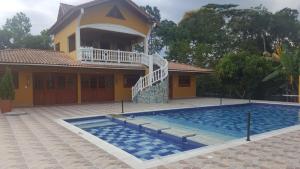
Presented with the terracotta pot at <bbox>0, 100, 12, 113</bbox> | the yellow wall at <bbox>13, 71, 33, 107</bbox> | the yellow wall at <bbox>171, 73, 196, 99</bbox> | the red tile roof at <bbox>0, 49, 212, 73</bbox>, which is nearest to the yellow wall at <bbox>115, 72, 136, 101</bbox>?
the red tile roof at <bbox>0, 49, 212, 73</bbox>

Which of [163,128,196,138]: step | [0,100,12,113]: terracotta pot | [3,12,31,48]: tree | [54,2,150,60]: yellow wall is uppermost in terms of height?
[3,12,31,48]: tree

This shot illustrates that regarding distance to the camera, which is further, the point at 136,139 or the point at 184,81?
the point at 184,81

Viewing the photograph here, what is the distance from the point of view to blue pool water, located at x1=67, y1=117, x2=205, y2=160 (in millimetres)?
7656

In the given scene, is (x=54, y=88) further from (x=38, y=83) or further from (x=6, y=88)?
(x=6, y=88)

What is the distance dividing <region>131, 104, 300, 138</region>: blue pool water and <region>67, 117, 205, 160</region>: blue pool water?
2106 millimetres

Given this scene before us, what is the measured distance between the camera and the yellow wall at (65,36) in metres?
19.1

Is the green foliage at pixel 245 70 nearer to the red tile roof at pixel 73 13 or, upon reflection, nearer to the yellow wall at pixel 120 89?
the red tile roof at pixel 73 13

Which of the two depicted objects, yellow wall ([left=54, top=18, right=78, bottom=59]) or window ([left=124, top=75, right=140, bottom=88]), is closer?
yellow wall ([left=54, top=18, right=78, bottom=59])

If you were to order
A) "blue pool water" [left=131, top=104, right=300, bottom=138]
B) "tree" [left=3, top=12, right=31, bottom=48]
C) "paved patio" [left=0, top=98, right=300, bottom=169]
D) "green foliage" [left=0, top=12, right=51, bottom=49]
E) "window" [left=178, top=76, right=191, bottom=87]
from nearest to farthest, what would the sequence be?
"paved patio" [left=0, top=98, right=300, bottom=169] < "blue pool water" [left=131, top=104, right=300, bottom=138] < "window" [left=178, top=76, right=191, bottom=87] < "green foliage" [left=0, top=12, right=51, bottom=49] < "tree" [left=3, top=12, right=31, bottom=48]

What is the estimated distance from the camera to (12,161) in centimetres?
547

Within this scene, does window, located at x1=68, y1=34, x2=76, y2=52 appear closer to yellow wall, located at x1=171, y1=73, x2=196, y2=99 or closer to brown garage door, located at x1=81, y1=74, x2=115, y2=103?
brown garage door, located at x1=81, y1=74, x2=115, y2=103

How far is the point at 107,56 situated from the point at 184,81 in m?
8.57

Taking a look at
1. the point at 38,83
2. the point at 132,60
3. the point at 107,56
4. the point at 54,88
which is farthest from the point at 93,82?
the point at 38,83

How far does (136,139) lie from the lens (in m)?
9.05
